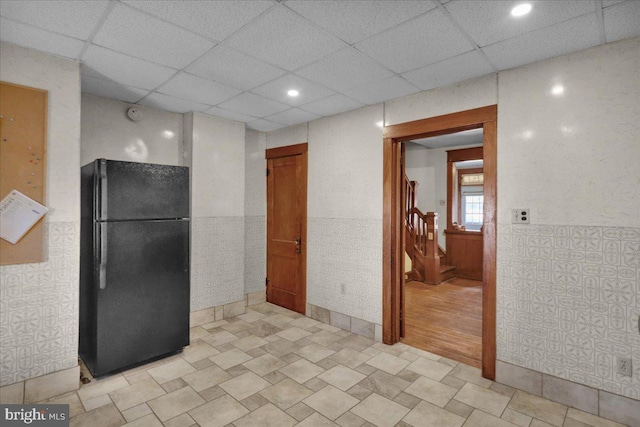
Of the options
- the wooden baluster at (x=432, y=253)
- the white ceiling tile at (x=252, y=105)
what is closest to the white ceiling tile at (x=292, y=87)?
the white ceiling tile at (x=252, y=105)

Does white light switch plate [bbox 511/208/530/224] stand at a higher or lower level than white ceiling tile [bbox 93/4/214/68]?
lower

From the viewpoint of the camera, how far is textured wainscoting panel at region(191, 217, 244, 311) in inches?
165

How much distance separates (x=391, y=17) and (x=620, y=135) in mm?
1821

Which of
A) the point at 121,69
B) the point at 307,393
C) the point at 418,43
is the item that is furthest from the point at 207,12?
the point at 307,393

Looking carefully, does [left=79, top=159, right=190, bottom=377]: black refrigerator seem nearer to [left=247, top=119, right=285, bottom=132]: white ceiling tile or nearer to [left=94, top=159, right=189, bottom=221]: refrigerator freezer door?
[left=94, top=159, right=189, bottom=221]: refrigerator freezer door

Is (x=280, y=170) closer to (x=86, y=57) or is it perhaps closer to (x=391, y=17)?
(x=86, y=57)

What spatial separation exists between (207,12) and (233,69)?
0.83 metres

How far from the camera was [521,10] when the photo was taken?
76.6 inches

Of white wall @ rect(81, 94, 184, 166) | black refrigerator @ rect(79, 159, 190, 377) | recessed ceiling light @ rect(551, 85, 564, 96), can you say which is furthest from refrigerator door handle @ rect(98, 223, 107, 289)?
recessed ceiling light @ rect(551, 85, 564, 96)

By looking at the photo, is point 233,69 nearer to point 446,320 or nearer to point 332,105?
point 332,105

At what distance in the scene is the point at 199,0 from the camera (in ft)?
6.21

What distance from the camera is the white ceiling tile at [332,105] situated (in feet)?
11.8

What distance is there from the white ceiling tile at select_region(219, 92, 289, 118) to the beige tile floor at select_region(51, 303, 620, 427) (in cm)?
271

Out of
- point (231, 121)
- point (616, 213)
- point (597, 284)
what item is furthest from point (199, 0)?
point (597, 284)
